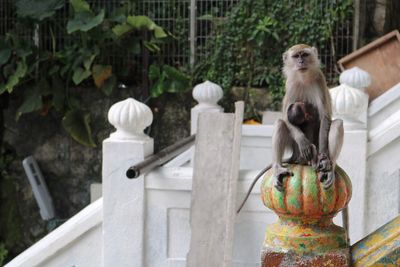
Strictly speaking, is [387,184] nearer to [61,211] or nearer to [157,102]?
[157,102]

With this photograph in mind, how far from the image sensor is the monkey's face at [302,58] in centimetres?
410

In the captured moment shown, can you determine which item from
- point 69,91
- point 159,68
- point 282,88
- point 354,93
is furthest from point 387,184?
point 69,91

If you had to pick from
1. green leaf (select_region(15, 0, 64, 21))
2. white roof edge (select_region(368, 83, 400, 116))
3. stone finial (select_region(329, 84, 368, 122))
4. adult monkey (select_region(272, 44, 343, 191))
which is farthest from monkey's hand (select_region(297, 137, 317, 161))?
green leaf (select_region(15, 0, 64, 21))

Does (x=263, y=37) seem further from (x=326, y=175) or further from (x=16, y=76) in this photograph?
(x=326, y=175)

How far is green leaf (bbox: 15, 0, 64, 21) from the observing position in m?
9.12

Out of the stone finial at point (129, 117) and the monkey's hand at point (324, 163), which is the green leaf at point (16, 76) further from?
the monkey's hand at point (324, 163)

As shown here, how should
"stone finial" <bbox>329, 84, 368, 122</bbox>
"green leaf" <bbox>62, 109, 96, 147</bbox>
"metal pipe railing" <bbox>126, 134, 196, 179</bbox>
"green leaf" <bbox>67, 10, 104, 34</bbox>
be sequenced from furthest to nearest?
"green leaf" <bbox>62, 109, 96, 147</bbox>
"green leaf" <bbox>67, 10, 104, 34</bbox>
"stone finial" <bbox>329, 84, 368, 122</bbox>
"metal pipe railing" <bbox>126, 134, 196, 179</bbox>

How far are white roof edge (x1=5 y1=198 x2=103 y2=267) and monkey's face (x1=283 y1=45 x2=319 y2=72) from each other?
173 centimetres

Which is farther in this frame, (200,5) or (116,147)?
(200,5)

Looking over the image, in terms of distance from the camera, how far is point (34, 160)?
941 cm

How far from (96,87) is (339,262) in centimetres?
710

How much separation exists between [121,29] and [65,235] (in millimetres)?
4226

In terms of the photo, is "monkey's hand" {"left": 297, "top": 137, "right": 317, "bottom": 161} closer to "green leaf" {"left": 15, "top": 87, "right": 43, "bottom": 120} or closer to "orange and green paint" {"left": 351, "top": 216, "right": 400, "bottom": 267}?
"orange and green paint" {"left": 351, "top": 216, "right": 400, "bottom": 267}

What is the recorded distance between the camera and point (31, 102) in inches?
359
